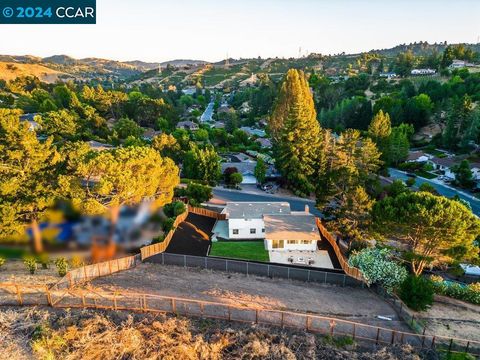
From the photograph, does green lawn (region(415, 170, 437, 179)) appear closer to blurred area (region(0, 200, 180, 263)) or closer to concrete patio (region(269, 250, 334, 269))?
→ concrete patio (region(269, 250, 334, 269))

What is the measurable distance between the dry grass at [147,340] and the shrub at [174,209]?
17302 mm

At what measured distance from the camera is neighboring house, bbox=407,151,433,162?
67.0 m

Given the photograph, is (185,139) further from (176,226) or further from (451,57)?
(451,57)

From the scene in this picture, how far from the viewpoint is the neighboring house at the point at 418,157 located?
6700 cm

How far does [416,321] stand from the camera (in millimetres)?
21156

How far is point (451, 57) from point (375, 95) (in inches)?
1461

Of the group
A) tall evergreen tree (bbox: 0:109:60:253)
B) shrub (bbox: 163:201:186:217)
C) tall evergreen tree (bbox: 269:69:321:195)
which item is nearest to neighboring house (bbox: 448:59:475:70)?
tall evergreen tree (bbox: 269:69:321:195)

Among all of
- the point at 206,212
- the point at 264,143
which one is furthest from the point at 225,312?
the point at 264,143

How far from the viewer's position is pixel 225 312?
810 inches

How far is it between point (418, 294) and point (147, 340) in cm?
1765

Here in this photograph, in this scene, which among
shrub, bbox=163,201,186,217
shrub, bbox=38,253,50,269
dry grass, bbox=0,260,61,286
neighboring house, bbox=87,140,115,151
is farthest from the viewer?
neighboring house, bbox=87,140,115,151

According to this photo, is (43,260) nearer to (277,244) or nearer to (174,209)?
(174,209)

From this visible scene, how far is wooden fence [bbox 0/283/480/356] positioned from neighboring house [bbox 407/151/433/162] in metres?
54.6

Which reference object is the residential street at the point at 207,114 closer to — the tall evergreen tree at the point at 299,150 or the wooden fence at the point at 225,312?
the tall evergreen tree at the point at 299,150
